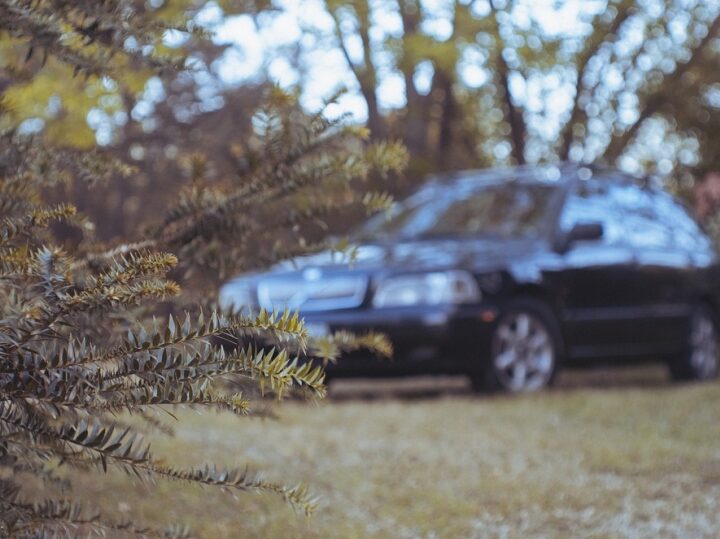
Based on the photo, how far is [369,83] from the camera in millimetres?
12039

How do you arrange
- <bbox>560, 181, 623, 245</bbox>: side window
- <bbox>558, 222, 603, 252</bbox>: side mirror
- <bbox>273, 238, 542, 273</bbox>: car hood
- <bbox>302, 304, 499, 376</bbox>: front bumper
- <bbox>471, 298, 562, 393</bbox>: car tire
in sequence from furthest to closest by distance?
<bbox>560, 181, 623, 245</bbox>: side window
<bbox>558, 222, 603, 252</bbox>: side mirror
<bbox>471, 298, 562, 393</bbox>: car tire
<bbox>273, 238, 542, 273</bbox>: car hood
<bbox>302, 304, 499, 376</bbox>: front bumper

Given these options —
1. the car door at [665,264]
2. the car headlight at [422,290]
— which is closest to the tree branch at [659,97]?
the car door at [665,264]

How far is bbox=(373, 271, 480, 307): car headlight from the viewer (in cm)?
743

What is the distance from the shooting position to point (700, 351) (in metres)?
9.66

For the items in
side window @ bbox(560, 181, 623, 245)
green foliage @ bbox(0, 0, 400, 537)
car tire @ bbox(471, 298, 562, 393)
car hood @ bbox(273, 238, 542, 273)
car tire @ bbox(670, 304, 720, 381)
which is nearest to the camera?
green foliage @ bbox(0, 0, 400, 537)

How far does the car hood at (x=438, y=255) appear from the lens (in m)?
7.52

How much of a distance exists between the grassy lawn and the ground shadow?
687 mm

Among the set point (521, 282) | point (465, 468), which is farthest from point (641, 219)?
point (465, 468)

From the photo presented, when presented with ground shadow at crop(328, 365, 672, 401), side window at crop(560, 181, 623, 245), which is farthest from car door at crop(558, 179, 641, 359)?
ground shadow at crop(328, 365, 672, 401)

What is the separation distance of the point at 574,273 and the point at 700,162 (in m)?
12.4

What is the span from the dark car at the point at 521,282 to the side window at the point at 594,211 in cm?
1

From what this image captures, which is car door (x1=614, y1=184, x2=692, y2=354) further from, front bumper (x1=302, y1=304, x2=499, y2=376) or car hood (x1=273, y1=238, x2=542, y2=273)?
front bumper (x1=302, y1=304, x2=499, y2=376)

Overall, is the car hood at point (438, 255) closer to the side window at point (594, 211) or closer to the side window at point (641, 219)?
the side window at point (594, 211)

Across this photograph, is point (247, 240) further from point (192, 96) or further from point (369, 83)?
point (192, 96)
